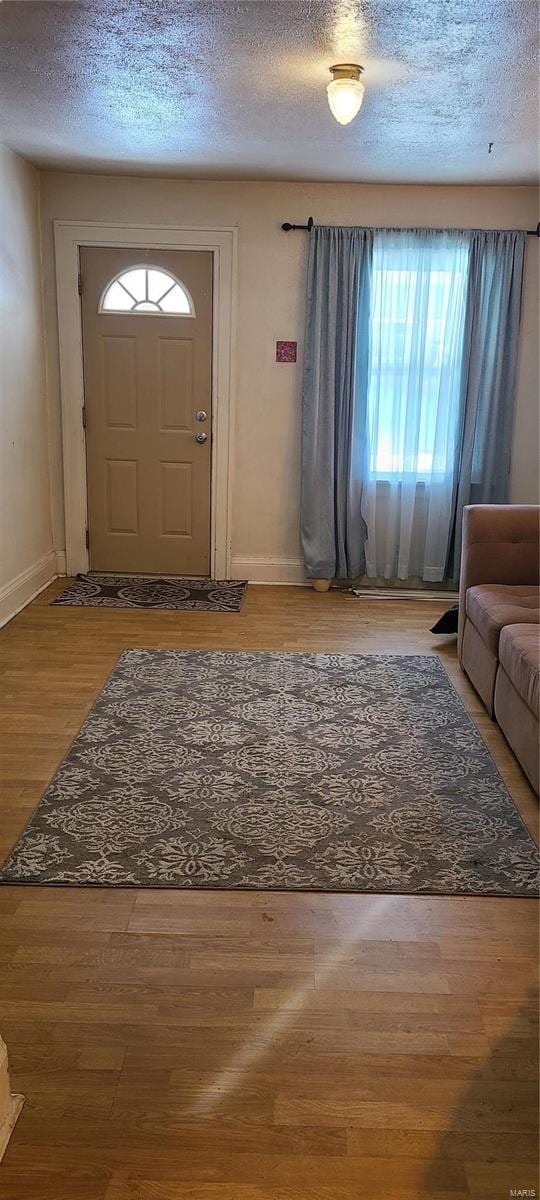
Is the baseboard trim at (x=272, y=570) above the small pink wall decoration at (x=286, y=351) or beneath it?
beneath

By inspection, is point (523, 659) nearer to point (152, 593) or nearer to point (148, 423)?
point (152, 593)

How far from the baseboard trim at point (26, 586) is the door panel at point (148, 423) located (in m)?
0.31

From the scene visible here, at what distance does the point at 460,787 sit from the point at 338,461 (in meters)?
2.76

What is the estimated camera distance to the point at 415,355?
16.5ft

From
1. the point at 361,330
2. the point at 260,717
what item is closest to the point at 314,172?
the point at 361,330

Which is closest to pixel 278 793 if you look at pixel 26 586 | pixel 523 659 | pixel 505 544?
pixel 523 659

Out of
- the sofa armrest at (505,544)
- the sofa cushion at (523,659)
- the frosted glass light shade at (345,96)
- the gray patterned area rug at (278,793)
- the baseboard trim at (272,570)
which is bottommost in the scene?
the gray patterned area rug at (278,793)

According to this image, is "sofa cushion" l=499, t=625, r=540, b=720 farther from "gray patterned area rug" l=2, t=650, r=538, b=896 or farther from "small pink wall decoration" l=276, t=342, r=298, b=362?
"small pink wall decoration" l=276, t=342, r=298, b=362

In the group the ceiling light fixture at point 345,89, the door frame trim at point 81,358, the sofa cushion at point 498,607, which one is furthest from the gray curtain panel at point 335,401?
the ceiling light fixture at point 345,89

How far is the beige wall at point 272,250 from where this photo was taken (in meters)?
4.93

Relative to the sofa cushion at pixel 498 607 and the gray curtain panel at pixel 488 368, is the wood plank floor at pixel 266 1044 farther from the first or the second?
the gray curtain panel at pixel 488 368

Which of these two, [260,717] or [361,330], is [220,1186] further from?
[361,330]

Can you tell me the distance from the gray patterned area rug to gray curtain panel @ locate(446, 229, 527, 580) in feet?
5.80

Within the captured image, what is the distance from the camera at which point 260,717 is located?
3420mm
